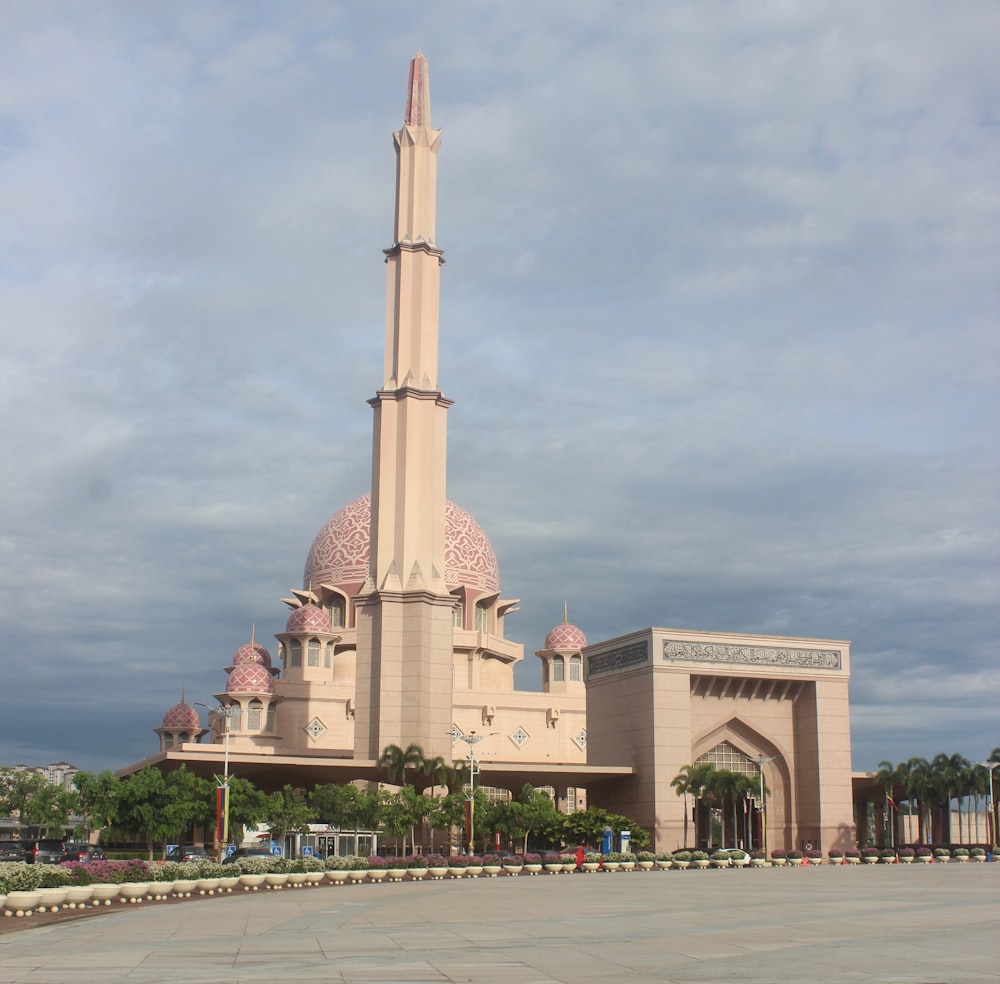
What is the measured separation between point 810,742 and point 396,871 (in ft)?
99.8

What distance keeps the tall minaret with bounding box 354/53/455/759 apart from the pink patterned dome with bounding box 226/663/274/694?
1165 cm

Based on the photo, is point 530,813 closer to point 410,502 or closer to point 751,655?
point 410,502

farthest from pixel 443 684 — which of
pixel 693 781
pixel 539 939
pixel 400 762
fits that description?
pixel 539 939

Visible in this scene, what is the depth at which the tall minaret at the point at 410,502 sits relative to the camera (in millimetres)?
52219

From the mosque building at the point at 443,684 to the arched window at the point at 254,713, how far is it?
7cm

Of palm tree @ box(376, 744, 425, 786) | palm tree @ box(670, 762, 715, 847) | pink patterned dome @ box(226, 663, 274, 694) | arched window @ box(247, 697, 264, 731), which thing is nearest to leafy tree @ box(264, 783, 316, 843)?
palm tree @ box(376, 744, 425, 786)

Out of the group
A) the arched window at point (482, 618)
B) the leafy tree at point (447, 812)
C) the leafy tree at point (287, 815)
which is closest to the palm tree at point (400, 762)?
the leafy tree at point (447, 812)

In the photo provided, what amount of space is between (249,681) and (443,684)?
14.6m

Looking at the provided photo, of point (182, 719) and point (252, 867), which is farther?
point (182, 719)

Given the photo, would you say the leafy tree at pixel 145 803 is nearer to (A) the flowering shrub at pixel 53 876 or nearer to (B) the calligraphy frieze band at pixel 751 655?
(B) the calligraphy frieze band at pixel 751 655

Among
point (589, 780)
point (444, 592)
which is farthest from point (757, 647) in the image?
point (444, 592)

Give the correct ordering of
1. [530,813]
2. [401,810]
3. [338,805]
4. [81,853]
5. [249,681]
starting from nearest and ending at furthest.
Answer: [401,810], [338,805], [530,813], [81,853], [249,681]

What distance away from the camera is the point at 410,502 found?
55375 mm

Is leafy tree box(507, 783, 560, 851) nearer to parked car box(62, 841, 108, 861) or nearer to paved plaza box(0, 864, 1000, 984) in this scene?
parked car box(62, 841, 108, 861)
